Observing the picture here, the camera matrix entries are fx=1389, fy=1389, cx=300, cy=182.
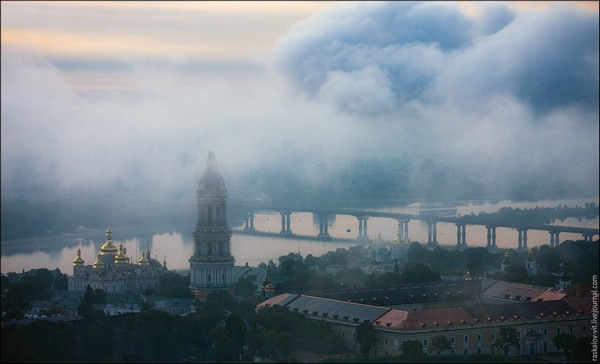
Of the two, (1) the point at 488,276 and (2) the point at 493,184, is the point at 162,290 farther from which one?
(2) the point at 493,184

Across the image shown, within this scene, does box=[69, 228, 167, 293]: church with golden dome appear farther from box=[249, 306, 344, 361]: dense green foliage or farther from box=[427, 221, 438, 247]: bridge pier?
box=[427, 221, 438, 247]: bridge pier

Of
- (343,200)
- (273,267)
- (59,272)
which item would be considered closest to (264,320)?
(59,272)

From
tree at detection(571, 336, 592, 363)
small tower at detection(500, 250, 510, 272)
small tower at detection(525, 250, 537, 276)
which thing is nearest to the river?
small tower at detection(500, 250, 510, 272)

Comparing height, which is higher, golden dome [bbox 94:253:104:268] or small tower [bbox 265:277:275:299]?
golden dome [bbox 94:253:104:268]

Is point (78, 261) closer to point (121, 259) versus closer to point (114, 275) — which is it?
point (114, 275)

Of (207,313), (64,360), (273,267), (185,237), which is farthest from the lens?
(185,237)

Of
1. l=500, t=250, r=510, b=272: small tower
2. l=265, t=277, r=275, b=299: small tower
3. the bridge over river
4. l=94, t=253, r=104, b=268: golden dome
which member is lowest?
l=265, t=277, r=275, b=299: small tower

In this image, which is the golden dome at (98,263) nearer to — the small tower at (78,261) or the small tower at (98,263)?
the small tower at (98,263)
